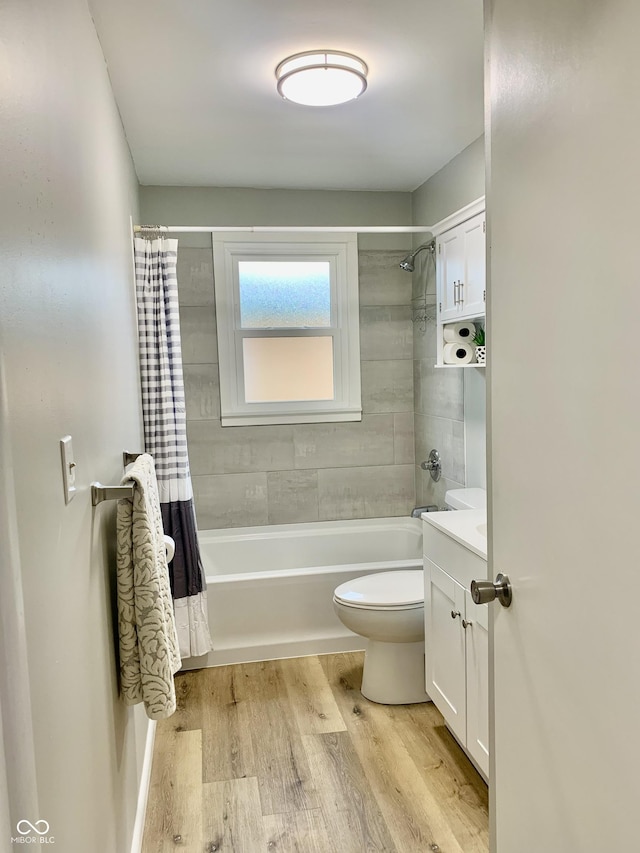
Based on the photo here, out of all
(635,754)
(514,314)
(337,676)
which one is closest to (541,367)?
(514,314)

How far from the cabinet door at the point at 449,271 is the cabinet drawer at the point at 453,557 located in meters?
1.07

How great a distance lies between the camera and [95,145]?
174 centimetres

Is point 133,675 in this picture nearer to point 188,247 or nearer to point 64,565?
point 64,565

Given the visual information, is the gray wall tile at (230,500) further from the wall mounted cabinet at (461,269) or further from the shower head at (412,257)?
the shower head at (412,257)

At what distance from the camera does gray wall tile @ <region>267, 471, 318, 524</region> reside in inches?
150

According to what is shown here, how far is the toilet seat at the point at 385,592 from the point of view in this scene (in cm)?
261

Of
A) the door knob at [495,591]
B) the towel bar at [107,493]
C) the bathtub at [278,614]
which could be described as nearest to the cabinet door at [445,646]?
the bathtub at [278,614]

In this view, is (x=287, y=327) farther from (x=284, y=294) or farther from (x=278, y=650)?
(x=278, y=650)

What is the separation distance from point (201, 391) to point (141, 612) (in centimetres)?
225

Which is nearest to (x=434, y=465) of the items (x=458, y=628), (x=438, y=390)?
(x=438, y=390)

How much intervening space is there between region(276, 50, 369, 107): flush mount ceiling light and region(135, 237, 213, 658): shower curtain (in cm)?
92

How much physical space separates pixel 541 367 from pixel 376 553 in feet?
9.58

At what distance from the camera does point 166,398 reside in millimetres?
2836

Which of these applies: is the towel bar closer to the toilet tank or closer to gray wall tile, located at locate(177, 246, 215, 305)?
the toilet tank
